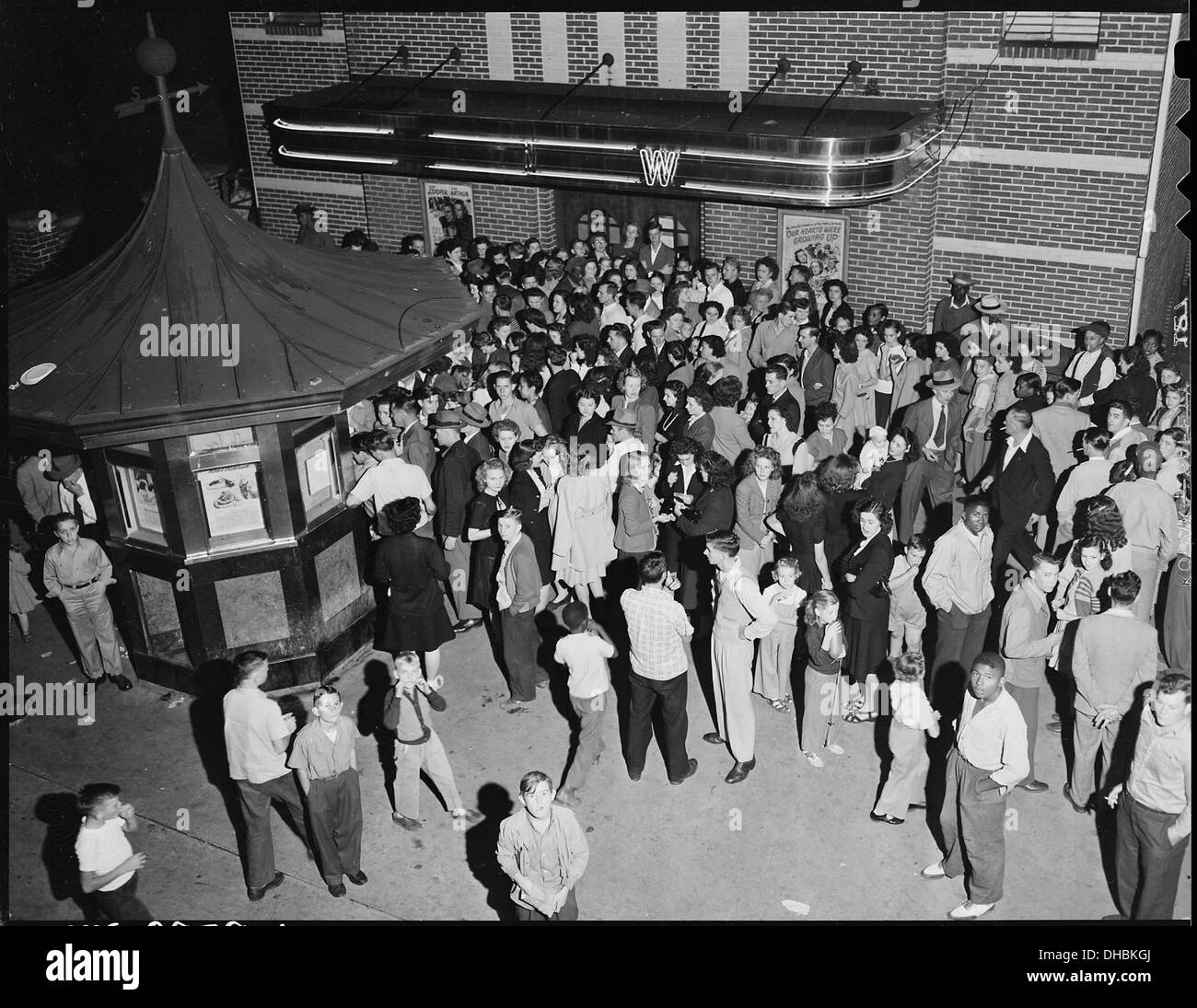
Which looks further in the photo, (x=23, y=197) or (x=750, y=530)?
(x=23, y=197)

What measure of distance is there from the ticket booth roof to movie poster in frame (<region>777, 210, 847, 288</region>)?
598 cm

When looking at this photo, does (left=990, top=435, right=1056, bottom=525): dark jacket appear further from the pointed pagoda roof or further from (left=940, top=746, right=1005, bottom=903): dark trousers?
the pointed pagoda roof

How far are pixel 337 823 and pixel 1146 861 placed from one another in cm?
476

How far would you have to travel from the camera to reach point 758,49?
1436cm

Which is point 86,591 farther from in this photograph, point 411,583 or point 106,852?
point 106,852

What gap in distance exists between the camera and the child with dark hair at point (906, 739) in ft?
22.9

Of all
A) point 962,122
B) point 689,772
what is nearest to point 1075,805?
point 689,772

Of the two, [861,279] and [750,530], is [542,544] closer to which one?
[750,530]

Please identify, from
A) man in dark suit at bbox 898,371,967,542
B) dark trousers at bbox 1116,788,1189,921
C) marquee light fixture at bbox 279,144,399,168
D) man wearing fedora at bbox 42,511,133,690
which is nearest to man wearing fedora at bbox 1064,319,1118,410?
man in dark suit at bbox 898,371,967,542

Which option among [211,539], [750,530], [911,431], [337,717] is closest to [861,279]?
[911,431]

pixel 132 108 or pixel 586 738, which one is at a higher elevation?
pixel 132 108

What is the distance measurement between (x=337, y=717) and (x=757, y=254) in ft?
33.4

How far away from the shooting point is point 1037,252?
1365 centimetres

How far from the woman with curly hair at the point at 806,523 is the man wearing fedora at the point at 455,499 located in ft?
8.38
